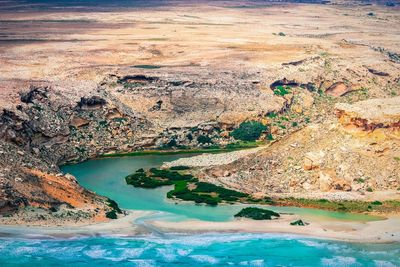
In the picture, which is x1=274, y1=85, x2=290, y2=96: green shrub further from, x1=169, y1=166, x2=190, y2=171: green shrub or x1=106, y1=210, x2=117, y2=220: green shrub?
x1=106, y1=210, x2=117, y2=220: green shrub

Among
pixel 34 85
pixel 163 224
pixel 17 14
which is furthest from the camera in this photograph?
pixel 17 14

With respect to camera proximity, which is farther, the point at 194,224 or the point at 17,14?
the point at 17,14

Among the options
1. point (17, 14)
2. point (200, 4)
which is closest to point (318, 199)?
point (17, 14)

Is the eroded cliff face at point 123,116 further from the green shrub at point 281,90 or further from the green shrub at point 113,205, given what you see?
the green shrub at point 281,90

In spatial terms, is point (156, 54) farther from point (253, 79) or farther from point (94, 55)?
point (253, 79)

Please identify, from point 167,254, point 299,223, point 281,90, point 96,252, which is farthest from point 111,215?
point 281,90

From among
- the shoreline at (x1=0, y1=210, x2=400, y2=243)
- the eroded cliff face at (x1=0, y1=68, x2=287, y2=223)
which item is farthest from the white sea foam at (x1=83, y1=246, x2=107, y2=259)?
the eroded cliff face at (x1=0, y1=68, x2=287, y2=223)
